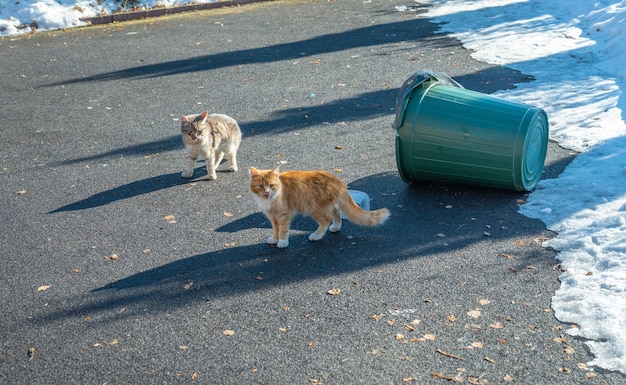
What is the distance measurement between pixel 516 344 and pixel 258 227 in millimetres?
2963

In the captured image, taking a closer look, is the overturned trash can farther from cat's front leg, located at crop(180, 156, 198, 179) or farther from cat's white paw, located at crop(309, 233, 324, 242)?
cat's front leg, located at crop(180, 156, 198, 179)

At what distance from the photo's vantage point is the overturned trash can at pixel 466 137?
749cm

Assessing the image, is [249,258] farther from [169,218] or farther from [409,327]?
[409,327]

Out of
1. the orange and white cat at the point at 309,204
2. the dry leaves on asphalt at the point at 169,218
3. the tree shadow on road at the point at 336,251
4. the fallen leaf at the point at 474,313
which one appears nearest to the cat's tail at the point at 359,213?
the orange and white cat at the point at 309,204

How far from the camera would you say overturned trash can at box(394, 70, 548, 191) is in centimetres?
749

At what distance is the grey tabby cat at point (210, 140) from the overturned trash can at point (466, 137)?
204 centimetres

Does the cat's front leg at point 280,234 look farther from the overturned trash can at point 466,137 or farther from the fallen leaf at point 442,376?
the fallen leaf at point 442,376

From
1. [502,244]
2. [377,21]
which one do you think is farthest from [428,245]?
[377,21]

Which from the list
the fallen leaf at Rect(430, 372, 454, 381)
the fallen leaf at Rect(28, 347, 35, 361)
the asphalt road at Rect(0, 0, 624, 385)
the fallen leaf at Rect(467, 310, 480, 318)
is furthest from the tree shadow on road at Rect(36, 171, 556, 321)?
the fallen leaf at Rect(430, 372, 454, 381)

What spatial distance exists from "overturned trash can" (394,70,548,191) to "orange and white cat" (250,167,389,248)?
4.10 ft

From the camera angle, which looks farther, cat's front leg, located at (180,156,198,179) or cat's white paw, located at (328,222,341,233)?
cat's front leg, located at (180,156,198,179)

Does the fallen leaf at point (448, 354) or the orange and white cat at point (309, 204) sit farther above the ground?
the orange and white cat at point (309, 204)

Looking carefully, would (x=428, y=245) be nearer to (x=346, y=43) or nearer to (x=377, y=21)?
(x=346, y=43)

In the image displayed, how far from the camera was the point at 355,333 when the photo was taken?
5.43m
